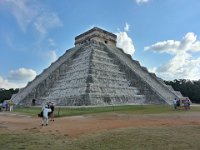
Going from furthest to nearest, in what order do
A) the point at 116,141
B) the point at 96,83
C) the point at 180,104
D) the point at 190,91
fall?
the point at 190,91 → the point at 96,83 → the point at 180,104 → the point at 116,141

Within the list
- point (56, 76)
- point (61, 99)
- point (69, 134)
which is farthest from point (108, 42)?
point (69, 134)

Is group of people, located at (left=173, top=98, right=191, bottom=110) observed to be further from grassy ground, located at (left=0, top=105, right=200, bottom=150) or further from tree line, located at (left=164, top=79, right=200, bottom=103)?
tree line, located at (left=164, top=79, right=200, bottom=103)

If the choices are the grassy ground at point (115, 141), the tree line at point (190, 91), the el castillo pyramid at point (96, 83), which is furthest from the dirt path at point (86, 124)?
the tree line at point (190, 91)

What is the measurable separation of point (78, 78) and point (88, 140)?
19.2m

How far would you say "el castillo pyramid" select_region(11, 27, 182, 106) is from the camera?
2517 centimetres

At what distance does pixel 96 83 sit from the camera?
85.3 ft

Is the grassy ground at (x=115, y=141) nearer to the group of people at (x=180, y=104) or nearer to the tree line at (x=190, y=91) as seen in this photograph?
the group of people at (x=180, y=104)

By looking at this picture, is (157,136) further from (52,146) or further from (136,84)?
(136,84)

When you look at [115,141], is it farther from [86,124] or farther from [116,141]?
[86,124]

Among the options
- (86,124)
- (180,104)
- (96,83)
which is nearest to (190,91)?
(180,104)

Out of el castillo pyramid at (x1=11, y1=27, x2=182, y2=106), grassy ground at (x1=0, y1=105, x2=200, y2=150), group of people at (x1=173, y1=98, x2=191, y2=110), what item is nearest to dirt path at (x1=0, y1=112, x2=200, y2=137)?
grassy ground at (x1=0, y1=105, x2=200, y2=150)

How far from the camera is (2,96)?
2296 inches

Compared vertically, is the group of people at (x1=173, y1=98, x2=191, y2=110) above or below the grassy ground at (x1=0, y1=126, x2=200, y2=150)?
above

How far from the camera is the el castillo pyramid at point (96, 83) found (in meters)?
25.2
